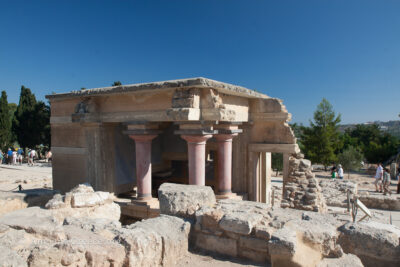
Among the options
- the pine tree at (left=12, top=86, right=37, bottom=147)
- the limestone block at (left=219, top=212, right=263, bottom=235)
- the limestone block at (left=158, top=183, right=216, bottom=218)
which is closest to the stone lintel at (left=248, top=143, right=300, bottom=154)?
the limestone block at (left=158, top=183, right=216, bottom=218)

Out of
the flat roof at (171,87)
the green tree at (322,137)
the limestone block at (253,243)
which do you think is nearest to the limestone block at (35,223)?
the limestone block at (253,243)

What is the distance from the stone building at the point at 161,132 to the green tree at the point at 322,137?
52.3 feet

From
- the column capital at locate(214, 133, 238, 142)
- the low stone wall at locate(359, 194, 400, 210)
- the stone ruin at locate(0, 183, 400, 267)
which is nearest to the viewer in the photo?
the stone ruin at locate(0, 183, 400, 267)

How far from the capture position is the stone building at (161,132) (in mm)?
6809

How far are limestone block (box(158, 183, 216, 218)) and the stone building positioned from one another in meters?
2.60

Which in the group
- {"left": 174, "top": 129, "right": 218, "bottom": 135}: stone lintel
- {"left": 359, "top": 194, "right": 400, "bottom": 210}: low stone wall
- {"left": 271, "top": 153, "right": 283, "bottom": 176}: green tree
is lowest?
{"left": 359, "top": 194, "right": 400, "bottom": 210}: low stone wall

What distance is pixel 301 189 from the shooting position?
8398 millimetres

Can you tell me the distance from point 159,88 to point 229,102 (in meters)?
2.13

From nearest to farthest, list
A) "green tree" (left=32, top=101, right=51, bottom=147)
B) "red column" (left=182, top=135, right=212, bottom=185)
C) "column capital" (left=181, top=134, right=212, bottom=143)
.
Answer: "column capital" (left=181, top=134, right=212, bottom=143) → "red column" (left=182, top=135, right=212, bottom=185) → "green tree" (left=32, top=101, right=51, bottom=147)

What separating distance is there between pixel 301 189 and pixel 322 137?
56.2 feet

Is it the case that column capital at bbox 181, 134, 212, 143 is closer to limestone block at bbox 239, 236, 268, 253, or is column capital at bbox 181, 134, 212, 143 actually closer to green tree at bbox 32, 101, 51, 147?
limestone block at bbox 239, 236, 268, 253

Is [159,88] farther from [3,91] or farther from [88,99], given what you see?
[3,91]

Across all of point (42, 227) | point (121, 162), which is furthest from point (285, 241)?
point (121, 162)

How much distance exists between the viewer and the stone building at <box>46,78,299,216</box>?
6.81 metres
